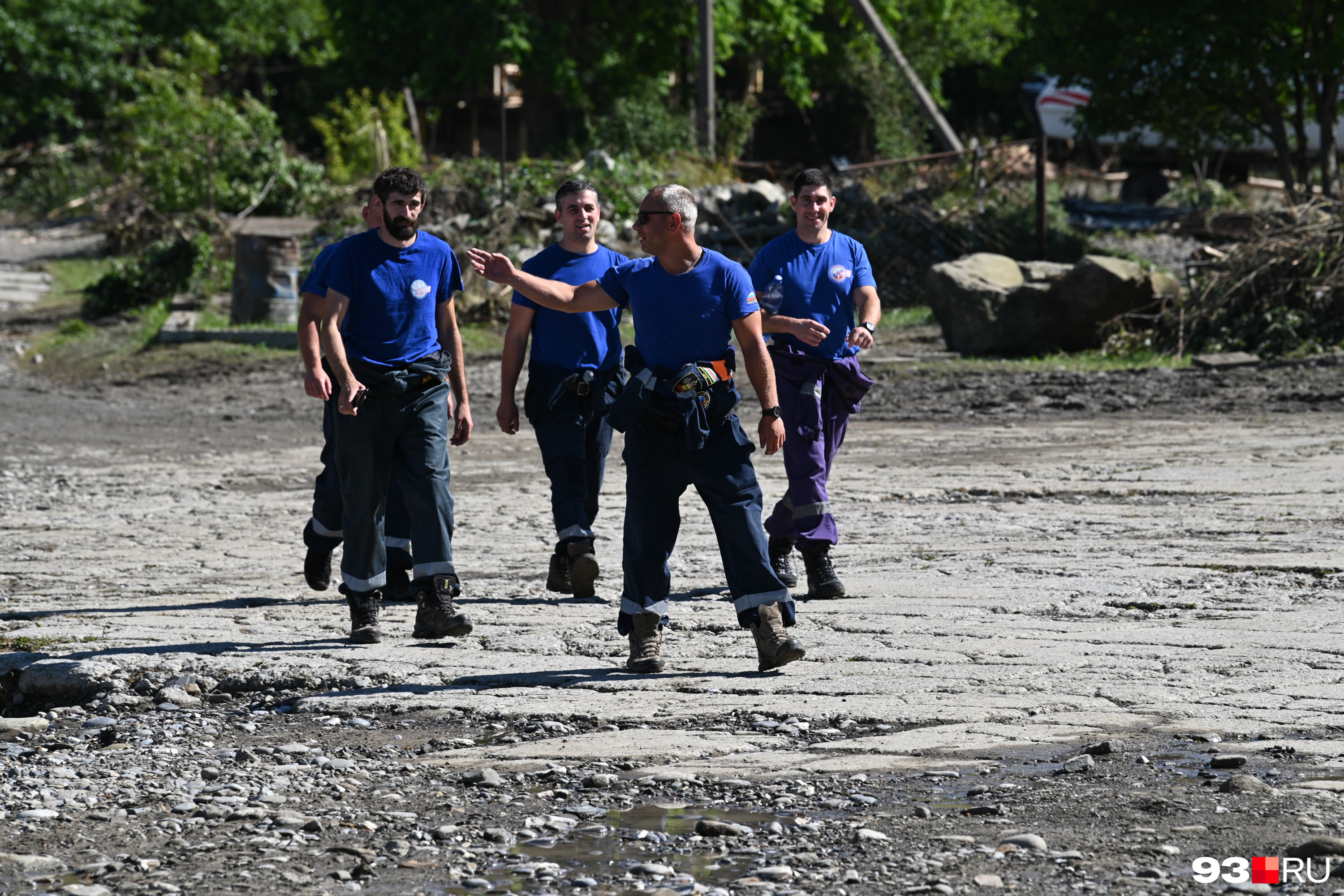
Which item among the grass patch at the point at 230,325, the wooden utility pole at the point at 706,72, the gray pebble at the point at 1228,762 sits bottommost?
the gray pebble at the point at 1228,762

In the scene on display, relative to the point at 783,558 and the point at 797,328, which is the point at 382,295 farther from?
the point at 783,558

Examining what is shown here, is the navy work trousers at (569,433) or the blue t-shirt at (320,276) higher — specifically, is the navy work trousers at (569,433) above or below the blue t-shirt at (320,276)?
below

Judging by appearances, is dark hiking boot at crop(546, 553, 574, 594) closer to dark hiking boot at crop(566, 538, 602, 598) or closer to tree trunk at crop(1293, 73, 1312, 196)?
dark hiking boot at crop(566, 538, 602, 598)

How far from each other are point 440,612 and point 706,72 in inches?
793

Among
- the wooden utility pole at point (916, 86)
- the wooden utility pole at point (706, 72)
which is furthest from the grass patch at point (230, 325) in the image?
the wooden utility pole at point (916, 86)

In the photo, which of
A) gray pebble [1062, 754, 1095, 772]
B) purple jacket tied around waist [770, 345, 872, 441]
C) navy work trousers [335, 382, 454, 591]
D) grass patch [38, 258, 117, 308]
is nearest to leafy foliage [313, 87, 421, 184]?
grass patch [38, 258, 117, 308]

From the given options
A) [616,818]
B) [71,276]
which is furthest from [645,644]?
[71,276]

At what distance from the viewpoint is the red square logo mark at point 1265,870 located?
3.44 m

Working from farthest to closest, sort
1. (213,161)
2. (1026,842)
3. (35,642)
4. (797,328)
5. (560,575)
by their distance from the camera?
(213,161) < (560,575) < (797,328) < (35,642) < (1026,842)

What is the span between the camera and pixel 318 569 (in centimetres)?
689

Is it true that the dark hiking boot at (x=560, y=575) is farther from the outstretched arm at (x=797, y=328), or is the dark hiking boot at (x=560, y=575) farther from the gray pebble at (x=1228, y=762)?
the gray pebble at (x=1228, y=762)

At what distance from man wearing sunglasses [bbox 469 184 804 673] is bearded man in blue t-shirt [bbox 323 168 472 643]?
53 cm

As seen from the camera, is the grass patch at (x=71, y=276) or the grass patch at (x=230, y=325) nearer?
the grass patch at (x=230, y=325)

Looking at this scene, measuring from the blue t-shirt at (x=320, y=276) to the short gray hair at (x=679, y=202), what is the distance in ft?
4.53
